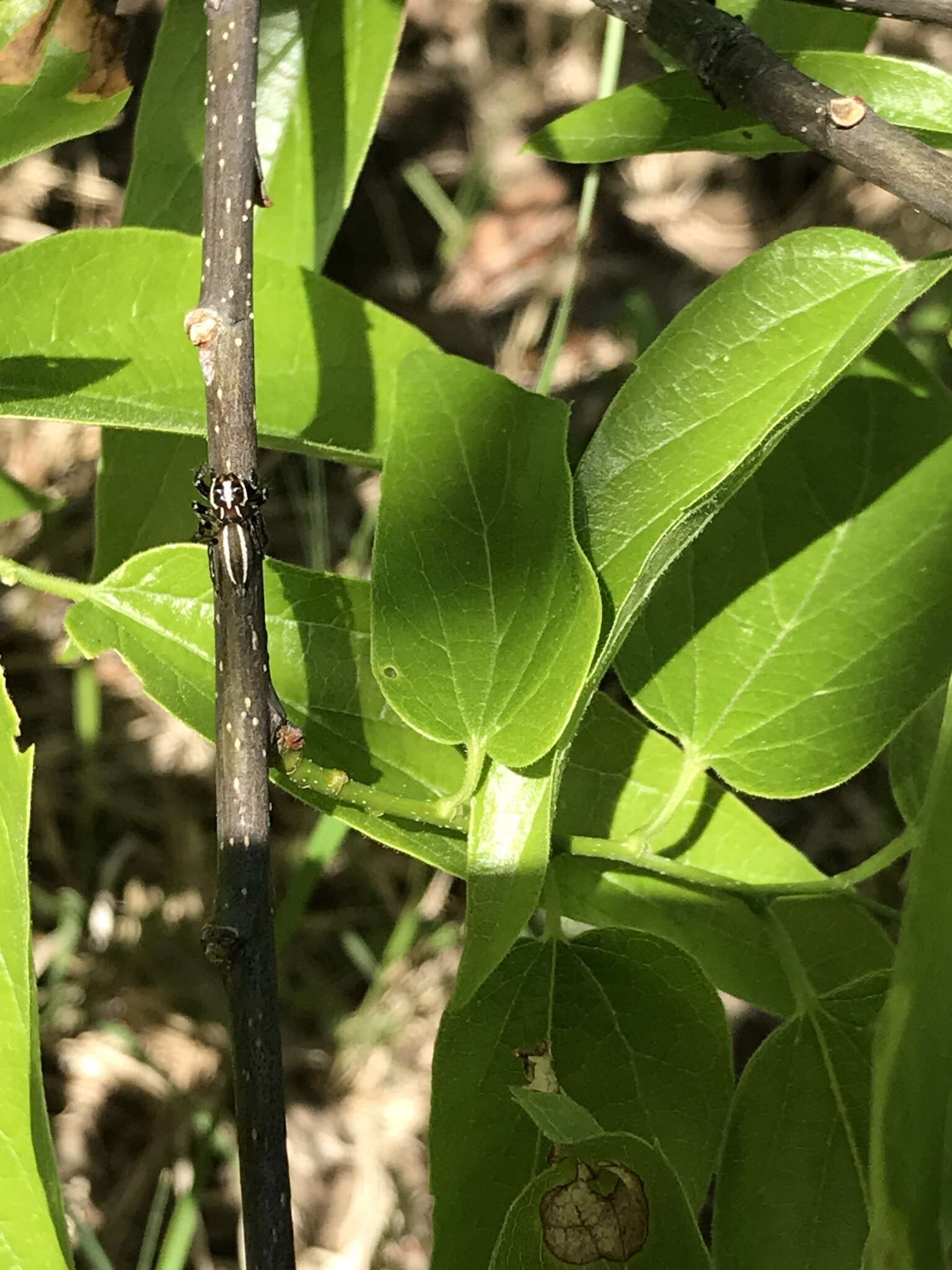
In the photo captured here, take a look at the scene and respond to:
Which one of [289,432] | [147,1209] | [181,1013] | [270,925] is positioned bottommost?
[147,1209]

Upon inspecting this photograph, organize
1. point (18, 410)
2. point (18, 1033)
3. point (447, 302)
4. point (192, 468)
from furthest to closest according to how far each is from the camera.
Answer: point (447, 302), point (192, 468), point (18, 410), point (18, 1033)

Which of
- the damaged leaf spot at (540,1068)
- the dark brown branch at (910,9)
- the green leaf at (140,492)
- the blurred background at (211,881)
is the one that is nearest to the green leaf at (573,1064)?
the damaged leaf spot at (540,1068)

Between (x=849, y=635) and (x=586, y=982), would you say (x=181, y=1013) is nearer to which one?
(x=586, y=982)

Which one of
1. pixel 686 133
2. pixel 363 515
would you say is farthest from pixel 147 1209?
pixel 686 133

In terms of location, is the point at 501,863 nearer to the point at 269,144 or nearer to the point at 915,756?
the point at 915,756

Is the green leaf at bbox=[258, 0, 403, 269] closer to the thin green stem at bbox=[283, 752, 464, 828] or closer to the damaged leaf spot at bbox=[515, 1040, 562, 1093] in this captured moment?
the thin green stem at bbox=[283, 752, 464, 828]

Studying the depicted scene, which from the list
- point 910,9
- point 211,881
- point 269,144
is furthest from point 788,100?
point 211,881
